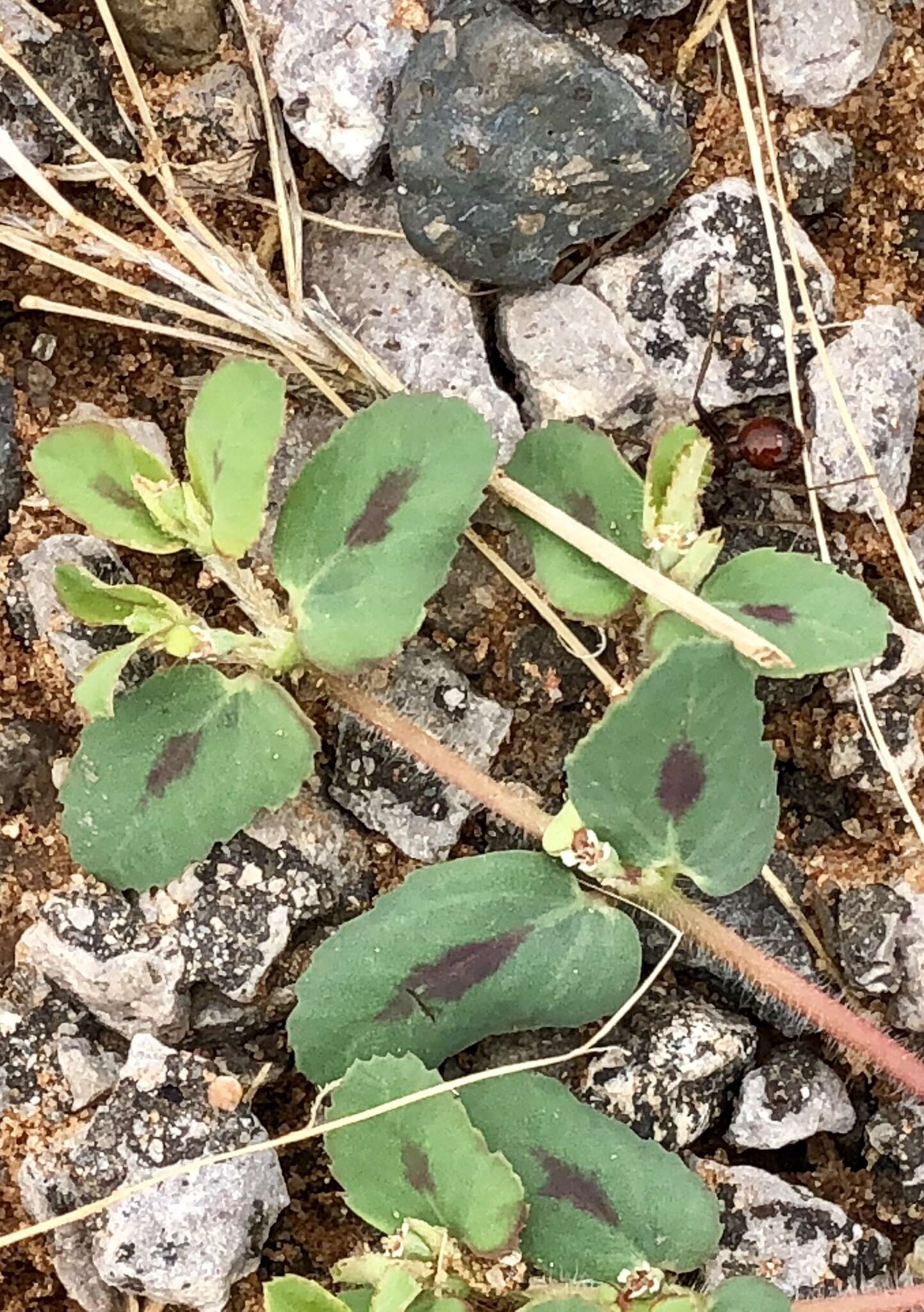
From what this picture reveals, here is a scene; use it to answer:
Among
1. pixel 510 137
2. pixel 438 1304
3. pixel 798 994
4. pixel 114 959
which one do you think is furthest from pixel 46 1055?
pixel 510 137

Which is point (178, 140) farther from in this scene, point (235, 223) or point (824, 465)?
point (824, 465)

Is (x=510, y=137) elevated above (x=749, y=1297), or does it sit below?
above

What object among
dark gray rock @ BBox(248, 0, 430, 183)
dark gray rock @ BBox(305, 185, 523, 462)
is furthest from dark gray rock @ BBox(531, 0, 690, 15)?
dark gray rock @ BBox(305, 185, 523, 462)

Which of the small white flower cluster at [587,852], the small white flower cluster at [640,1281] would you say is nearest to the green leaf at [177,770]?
the small white flower cluster at [587,852]

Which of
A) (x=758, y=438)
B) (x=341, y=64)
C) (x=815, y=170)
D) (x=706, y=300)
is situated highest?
(x=341, y=64)

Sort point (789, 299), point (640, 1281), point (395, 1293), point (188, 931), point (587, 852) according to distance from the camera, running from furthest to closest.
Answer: point (789, 299), point (188, 931), point (587, 852), point (640, 1281), point (395, 1293)

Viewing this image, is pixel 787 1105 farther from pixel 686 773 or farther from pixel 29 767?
pixel 29 767

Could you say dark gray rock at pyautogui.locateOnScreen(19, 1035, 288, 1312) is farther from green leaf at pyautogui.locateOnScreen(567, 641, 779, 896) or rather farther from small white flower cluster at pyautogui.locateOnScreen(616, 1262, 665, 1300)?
green leaf at pyautogui.locateOnScreen(567, 641, 779, 896)

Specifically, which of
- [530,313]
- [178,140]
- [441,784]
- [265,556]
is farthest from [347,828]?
[178,140]
